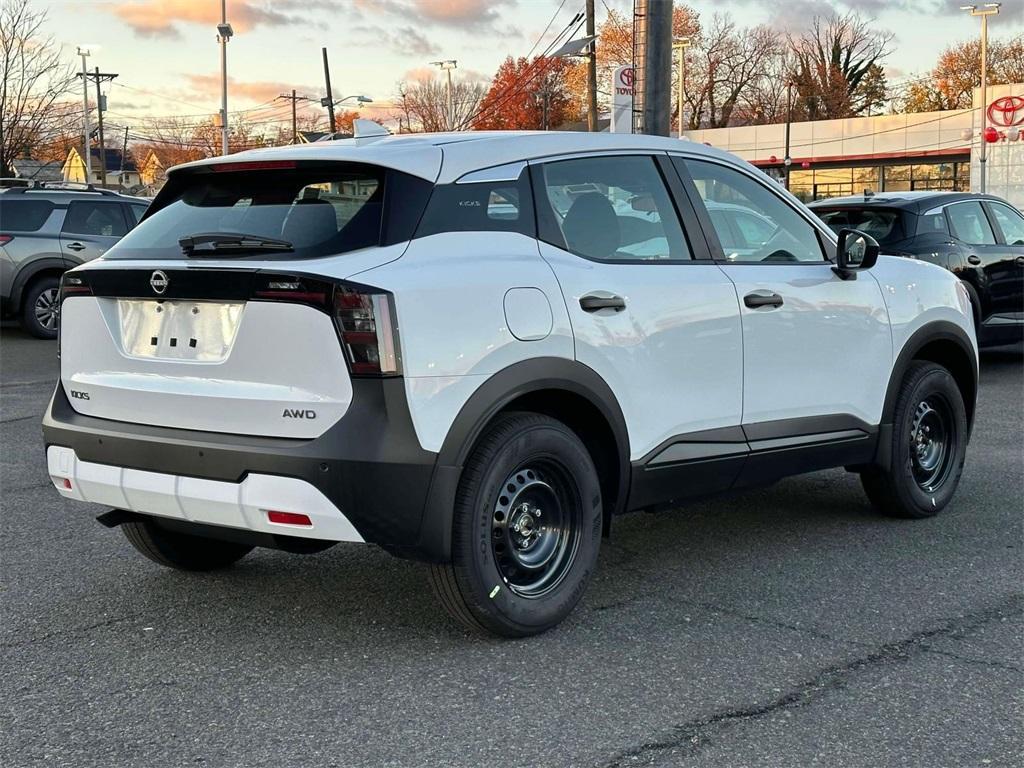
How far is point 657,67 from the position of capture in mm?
12211

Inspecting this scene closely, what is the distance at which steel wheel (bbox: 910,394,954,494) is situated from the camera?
6180mm

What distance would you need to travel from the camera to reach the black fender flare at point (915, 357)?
5875mm

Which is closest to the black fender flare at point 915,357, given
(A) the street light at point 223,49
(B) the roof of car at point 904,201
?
(B) the roof of car at point 904,201

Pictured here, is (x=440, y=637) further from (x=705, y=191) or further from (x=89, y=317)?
(x=705, y=191)

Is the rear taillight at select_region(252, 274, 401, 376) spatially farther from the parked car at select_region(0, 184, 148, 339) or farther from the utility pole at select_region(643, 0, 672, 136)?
the parked car at select_region(0, 184, 148, 339)

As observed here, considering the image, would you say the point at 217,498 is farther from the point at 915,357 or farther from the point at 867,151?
the point at 867,151

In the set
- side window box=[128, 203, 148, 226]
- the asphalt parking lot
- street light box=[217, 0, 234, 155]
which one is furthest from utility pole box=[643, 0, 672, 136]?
street light box=[217, 0, 234, 155]

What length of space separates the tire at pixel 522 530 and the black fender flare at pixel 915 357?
1.95 metres

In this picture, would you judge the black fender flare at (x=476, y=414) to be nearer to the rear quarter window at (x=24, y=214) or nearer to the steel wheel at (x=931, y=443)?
the steel wheel at (x=931, y=443)

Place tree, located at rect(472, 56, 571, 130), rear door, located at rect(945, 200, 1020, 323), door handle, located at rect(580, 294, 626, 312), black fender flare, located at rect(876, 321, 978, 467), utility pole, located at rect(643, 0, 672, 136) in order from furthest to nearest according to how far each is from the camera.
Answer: tree, located at rect(472, 56, 571, 130) → utility pole, located at rect(643, 0, 672, 136) → rear door, located at rect(945, 200, 1020, 323) → black fender flare, located at rect(876, 321, 978, 467) → door handle, located at rect(580, 294, 626, 312)

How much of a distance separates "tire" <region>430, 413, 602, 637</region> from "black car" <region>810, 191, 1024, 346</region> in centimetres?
756

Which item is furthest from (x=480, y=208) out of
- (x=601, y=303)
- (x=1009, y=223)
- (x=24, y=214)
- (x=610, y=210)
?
(x=24, y=214)

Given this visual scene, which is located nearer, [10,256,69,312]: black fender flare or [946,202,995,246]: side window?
[946,202,995,246]: side window

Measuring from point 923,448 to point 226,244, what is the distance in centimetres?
377
